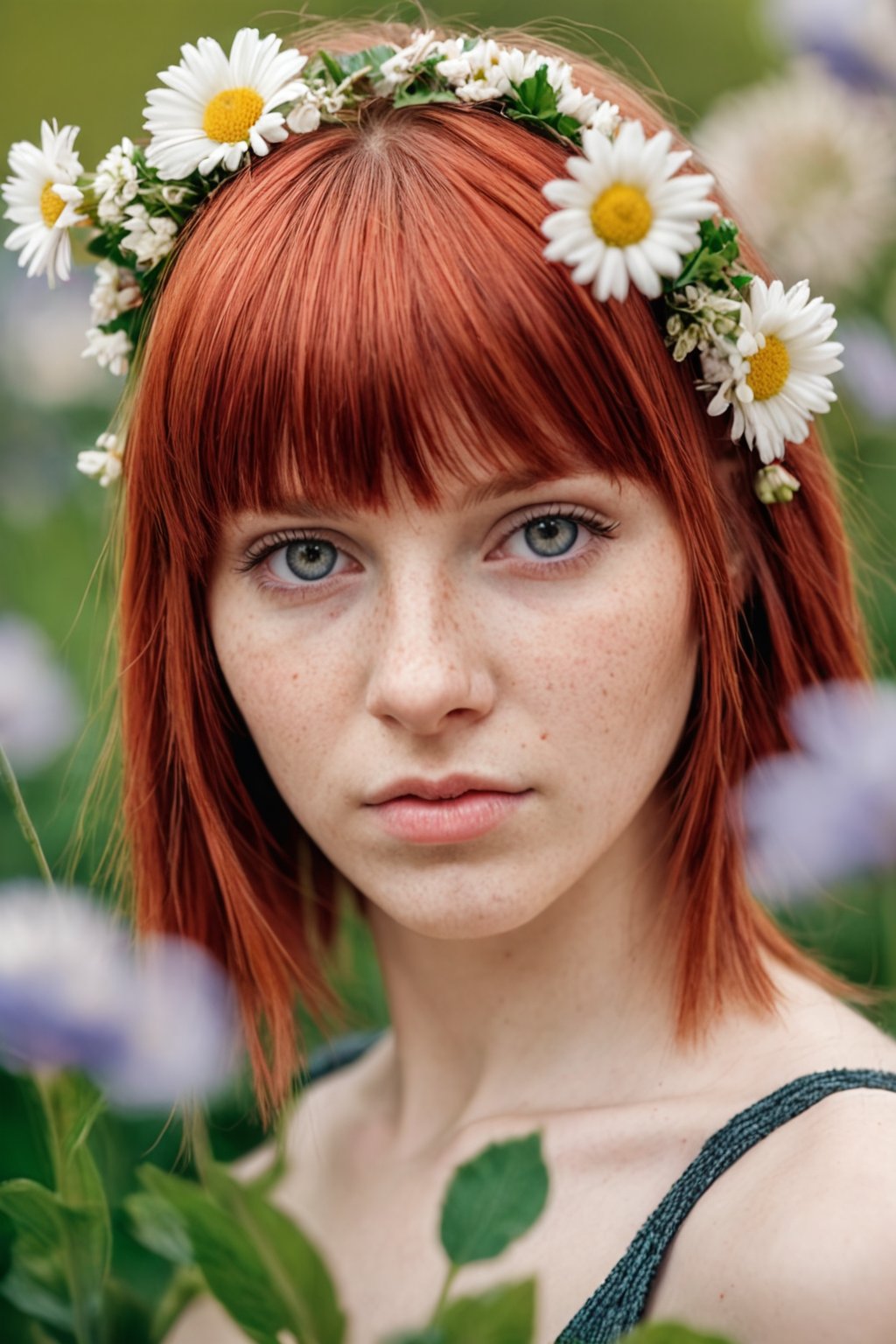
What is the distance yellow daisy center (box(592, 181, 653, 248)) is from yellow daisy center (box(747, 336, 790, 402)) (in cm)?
20

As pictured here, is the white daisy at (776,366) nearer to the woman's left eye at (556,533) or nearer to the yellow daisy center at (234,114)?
the woman's left eye at (556,533)

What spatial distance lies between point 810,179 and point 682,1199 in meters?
1.37

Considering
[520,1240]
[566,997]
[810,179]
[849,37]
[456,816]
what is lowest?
[520,1240]

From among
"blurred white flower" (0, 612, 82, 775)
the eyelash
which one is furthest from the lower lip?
"blurred white flower" (0, 612, 82, 775)

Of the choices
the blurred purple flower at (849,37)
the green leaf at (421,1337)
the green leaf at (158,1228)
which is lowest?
the green leaf at (421,1337)

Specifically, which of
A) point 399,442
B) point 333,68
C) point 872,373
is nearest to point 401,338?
point 399,442

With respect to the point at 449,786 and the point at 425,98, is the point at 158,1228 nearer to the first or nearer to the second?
the point at 449,786

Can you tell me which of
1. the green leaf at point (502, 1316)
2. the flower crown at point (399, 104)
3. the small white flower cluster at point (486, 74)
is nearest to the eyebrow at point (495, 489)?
the flower crown at point (399, 104)

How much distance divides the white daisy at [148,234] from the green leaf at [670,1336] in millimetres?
869

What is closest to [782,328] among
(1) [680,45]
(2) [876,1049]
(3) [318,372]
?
(3) [318,372]

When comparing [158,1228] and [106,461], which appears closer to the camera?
[158,1228]

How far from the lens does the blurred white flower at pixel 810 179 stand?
1867 millimetres

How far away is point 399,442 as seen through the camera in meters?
0.97

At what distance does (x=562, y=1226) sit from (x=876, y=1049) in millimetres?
256
